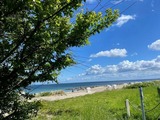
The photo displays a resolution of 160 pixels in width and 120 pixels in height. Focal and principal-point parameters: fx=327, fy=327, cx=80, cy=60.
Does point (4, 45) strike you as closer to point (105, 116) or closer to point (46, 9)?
point (46, 9)

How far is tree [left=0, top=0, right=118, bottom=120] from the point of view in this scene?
15.4 ft

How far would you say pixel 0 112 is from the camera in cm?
500

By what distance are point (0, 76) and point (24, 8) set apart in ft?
3.68

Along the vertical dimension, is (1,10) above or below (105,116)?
above

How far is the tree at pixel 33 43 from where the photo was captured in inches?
185

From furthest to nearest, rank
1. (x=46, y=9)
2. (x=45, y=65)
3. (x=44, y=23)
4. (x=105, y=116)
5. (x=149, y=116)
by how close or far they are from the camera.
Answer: (x=149, y=116)
(x=105, y=116)
(x=45, y=65)
(x=44, y=23)
(x=46, y=9)

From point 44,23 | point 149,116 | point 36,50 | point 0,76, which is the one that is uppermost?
point 44,23

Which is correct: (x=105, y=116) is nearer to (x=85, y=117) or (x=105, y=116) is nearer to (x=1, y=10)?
(x=85, y=117)

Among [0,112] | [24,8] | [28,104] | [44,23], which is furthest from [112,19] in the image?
[0,112]

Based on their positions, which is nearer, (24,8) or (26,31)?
(24,8)

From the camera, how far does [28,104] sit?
210 inches

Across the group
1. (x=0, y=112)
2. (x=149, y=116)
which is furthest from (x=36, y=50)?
(x=149, y=116)

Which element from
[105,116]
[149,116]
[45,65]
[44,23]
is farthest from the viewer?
[149,116]

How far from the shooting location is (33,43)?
4.87 metres
